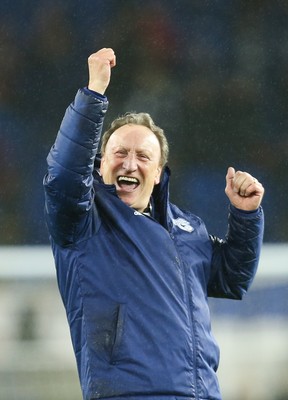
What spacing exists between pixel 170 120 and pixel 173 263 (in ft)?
6.43

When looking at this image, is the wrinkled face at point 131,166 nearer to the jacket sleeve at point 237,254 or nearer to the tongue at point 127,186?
the tongue at point 127,186

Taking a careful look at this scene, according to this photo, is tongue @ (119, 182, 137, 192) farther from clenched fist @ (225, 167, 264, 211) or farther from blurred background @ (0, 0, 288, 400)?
blurred background @ (0, 0, 288, 400)

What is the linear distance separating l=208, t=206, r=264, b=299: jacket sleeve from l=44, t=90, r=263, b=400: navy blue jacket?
0.09 metres

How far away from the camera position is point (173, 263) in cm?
194

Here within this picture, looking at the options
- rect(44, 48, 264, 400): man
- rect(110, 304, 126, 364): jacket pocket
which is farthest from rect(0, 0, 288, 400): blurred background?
rect(110, 304, 126, 364): jacket pocket

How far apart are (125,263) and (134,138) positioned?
0.33 metres

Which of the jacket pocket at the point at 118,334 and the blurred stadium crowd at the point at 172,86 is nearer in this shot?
the jacket pocket at the point at 118,334

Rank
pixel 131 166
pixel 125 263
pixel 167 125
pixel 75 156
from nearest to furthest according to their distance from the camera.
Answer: pixel 75 156, pixel 125 263, pixel 131 166, pixel 167 125

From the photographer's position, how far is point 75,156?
5.85ft

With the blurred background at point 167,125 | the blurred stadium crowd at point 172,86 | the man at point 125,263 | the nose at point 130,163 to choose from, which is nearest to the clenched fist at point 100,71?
the man at point 125,263

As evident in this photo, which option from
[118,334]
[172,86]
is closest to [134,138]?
[118,334]

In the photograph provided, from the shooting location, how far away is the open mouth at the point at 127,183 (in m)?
2.05

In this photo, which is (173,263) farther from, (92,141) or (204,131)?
(204,131)

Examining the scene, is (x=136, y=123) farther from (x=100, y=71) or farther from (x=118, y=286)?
(x=118, y=286)
